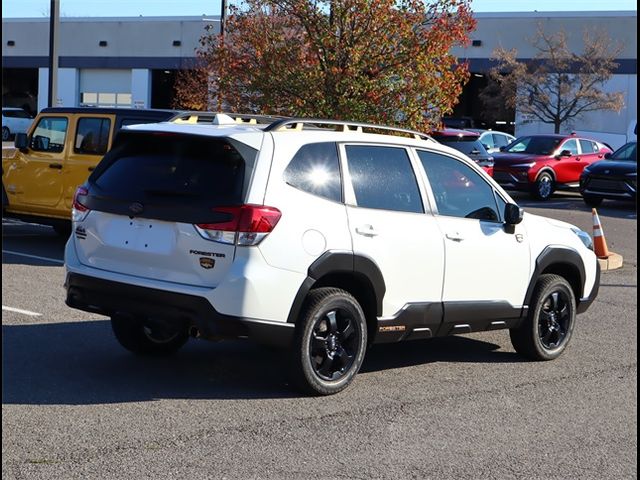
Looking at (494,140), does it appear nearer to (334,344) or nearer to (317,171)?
(317,171)

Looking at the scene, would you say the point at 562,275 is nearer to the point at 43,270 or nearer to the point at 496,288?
the point at 496,288

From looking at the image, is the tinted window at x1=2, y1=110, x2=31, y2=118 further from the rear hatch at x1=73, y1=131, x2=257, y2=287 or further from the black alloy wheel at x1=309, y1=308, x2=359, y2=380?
the black alloy wheel at x1=309, y1=308, x2=359, y2=380

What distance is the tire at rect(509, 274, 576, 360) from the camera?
328 inches

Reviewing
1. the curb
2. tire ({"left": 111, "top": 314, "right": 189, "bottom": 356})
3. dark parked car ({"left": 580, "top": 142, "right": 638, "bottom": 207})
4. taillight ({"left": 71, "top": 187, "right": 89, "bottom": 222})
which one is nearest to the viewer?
taillight ({"left": 71, "top": 187, "right": 89, "bottom": 222})

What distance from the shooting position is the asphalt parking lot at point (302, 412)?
214 inches

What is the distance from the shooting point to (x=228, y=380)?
23.7 ft

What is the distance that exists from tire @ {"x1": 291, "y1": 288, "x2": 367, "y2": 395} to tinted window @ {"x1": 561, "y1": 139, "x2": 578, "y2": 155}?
23292 millimetres

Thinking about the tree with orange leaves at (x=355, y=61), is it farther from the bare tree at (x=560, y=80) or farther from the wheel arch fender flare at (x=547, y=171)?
the bare tree at (x=560, y=80)

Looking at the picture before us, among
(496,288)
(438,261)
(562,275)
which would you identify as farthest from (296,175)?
(562,275)

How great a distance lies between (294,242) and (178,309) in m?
0.84

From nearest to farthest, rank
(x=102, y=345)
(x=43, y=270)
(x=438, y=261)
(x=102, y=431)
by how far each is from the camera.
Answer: (x=102, y=431) → (x=438, y=261) → (x=102, y=345) → (x=43, y=270)


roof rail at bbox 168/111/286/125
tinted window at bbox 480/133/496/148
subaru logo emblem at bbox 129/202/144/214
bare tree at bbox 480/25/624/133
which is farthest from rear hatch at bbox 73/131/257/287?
bare tree at bbox 480/25/624/133

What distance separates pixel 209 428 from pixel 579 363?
366 cm

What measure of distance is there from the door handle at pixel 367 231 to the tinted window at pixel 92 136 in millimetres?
7191
